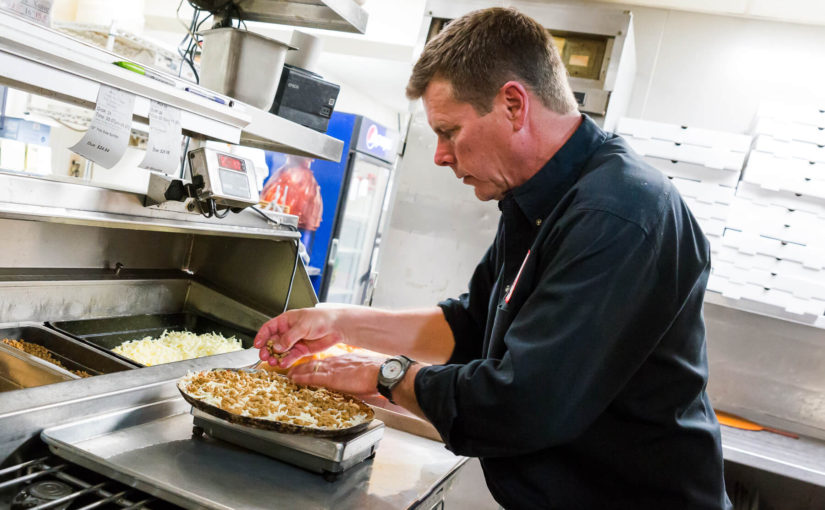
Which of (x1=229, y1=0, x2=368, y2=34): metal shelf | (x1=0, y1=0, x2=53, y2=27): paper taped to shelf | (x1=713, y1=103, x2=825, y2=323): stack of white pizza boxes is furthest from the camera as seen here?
(x1=713, y1=103, x2=825, y2=323): stack of white pizza boxes

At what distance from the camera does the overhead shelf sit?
1213 millimetres

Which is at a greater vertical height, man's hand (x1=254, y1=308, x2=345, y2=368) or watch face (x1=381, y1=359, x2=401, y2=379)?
watch face (x1=381, y1=359, x2=401, y2=379)

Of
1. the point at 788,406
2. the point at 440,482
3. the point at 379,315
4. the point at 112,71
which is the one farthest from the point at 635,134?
the point at 112,71

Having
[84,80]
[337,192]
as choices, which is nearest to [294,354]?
[84,80]

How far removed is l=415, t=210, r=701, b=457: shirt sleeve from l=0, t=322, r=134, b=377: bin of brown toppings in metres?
1.20

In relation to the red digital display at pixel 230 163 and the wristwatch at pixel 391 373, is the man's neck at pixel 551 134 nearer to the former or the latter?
the wristwatch at pixel 391 373

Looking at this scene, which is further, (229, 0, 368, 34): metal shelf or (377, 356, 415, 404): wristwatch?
(229, 0, 368, 34): metal shelf

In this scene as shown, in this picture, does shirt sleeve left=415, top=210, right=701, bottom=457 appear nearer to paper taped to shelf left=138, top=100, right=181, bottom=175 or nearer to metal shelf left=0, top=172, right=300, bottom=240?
paper taped to shelf left=138, top=100, right=181, bottom=175

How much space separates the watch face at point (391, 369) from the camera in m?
1.49

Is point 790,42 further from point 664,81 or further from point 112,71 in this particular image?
point 112,71

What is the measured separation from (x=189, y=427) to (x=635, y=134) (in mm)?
3161

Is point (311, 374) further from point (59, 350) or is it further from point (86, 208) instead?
point (59, 350)

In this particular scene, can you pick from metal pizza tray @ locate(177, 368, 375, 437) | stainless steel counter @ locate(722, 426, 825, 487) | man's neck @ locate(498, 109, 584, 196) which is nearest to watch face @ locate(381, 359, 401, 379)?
metal pizza tray @ locate(177, 368, 375, 437)

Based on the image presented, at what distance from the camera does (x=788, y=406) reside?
154 inches
